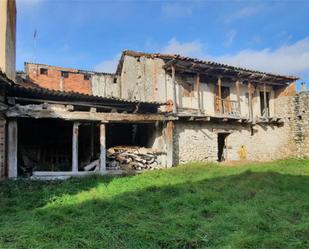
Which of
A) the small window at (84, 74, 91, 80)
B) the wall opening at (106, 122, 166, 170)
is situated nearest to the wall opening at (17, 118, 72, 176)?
the wall opening at (106, 122, 166, 170)

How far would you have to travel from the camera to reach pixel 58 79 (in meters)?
23.3

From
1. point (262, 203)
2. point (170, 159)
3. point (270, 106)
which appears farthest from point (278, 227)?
point (270, 106)

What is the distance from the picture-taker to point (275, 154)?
18.4 metres

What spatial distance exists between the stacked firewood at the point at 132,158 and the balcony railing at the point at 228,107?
4.71 meters

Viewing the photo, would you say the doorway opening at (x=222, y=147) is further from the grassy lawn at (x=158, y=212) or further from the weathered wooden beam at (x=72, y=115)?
the grassy lawn at (x=158, y=212)

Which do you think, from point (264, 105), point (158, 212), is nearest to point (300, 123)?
point (264, 105)

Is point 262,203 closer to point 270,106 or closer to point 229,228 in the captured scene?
point 229,228

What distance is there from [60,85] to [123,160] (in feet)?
40.1

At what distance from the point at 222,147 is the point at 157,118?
5.53m

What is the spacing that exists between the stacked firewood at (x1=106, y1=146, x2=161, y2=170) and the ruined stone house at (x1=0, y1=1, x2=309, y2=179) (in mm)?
281

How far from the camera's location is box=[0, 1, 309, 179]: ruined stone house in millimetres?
11359

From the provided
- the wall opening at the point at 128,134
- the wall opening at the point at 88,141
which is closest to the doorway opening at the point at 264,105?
the wall opening at the point at 128,134

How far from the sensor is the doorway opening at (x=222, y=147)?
16.8 meters

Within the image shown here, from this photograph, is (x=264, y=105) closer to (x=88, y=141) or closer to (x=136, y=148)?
(x=136, y=148)
